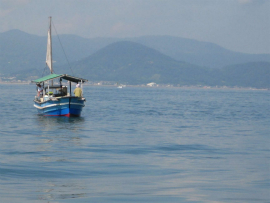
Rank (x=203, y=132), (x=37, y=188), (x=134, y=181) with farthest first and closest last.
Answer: (x=203, y=132) → (x=134, y=181) → (x=37, y=188)

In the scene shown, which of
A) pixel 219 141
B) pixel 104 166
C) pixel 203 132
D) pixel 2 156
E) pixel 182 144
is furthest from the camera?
pixel 203 132

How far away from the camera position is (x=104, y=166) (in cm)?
1711

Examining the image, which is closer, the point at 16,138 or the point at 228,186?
the point at 228,186

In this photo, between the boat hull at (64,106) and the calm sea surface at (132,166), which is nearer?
the calm sea surface at (132,166)

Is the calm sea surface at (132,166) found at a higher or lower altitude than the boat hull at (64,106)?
lower

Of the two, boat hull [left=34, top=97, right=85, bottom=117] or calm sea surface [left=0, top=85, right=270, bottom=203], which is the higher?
boat hull [left=34, top=97, right=85, bottom=117]

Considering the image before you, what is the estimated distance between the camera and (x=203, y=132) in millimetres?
31438

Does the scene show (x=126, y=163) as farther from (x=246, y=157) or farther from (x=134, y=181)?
(x=246, y=157)

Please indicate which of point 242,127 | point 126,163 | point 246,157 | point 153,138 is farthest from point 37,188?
point 242,127

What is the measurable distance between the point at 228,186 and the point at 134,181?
286 centimetres

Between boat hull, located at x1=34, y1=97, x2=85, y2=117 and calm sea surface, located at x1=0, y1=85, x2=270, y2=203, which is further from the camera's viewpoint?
boat hull, located at x1=34, y1=97, x2=85, y2=117

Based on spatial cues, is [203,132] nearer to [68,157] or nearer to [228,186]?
[68,157]

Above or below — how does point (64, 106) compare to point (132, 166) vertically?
above

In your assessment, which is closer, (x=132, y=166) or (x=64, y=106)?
(x=132, y=166)
